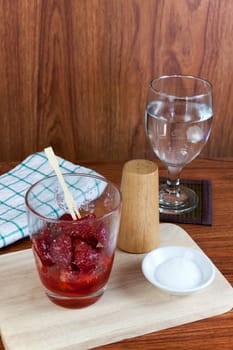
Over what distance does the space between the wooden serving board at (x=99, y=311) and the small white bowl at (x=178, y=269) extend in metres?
0.02

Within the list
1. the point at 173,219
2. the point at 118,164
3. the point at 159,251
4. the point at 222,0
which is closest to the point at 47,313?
the point at 159,251

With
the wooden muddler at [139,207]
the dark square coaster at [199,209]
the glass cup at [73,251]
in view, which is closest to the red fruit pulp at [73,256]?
the glass cup at [73,251]

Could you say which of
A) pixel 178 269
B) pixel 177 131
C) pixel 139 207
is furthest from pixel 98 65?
pixel 178 269

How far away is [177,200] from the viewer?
0.97 metres

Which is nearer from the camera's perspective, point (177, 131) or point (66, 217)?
point (66, 217)

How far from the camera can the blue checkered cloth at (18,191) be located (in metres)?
0.86

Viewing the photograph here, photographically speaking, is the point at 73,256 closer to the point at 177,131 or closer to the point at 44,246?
the point at 44,246

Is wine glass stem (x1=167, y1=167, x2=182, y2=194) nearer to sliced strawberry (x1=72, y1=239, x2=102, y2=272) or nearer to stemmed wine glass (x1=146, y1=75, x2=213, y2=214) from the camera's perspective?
stemmed wine glass (x1=146, y1=75, x2=213, y2=214)

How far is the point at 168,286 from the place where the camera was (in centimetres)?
73

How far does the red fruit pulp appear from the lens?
0.68 metres

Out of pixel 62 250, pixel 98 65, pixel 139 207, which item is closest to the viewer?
→ pixel 62 250

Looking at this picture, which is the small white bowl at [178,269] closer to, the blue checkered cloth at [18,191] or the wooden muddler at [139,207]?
the wooden muddler at [139,207]

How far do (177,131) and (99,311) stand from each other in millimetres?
320

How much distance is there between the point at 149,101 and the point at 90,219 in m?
0.31
